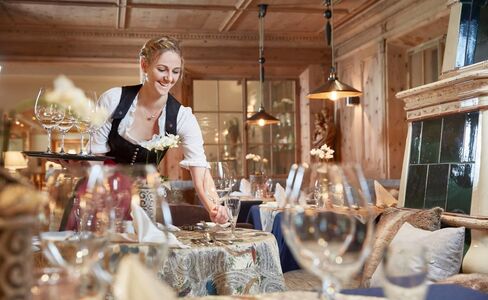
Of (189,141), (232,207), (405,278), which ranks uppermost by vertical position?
(189,141)

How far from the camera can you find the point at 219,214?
2.06m

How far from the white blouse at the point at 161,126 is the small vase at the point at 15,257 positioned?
1.68 m

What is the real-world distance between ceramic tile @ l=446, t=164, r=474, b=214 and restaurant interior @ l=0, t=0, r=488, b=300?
0.04 ft

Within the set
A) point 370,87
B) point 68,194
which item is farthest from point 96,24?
point 68,194

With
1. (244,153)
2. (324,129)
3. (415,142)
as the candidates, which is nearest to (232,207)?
(415,142)

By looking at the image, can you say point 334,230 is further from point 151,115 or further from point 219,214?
point 151,115

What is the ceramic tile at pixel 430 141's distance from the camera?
342 centimetres

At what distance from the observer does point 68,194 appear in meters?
0.88

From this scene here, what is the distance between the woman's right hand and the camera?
2.06m

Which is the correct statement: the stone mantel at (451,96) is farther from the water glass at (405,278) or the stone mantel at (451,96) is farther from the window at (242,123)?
the window at (242,123)

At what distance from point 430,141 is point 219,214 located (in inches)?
75.7

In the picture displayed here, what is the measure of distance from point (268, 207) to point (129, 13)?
11.5 ft

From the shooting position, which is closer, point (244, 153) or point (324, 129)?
point (324, 129)

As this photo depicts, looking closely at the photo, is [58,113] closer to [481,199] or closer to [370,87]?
[481,199]
